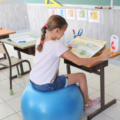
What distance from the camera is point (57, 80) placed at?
184 centimetres

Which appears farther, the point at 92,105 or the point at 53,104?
the point at 92,105

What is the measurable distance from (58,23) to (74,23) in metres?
2.43

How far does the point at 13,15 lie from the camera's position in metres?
7.00

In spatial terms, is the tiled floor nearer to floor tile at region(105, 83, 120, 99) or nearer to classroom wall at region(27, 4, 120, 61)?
floor tile at region(105, 83, 120, 99)

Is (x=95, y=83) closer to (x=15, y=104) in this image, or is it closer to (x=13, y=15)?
(x=15, y=104)

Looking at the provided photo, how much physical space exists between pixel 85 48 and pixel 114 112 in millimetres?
849

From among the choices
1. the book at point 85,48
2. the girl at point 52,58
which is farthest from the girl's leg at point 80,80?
Answer: the book at point 85,48

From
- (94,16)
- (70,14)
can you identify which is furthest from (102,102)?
(70,14)

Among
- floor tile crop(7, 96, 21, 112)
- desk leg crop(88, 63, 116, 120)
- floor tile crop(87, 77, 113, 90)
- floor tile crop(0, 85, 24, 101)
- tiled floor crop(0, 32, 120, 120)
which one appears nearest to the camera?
desk leg crop(88, 63, 116, 120)

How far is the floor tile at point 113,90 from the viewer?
8.33ft

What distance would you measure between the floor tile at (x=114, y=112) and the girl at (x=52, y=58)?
0.61m

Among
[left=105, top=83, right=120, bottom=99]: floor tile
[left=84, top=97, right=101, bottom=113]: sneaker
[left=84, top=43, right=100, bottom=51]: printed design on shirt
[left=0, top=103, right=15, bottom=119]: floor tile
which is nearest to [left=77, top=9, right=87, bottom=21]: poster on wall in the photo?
[left=105, top=83, right=120, bottom=99]: floor tile

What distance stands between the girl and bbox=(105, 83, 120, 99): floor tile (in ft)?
2.84

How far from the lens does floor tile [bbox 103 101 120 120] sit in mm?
2111
